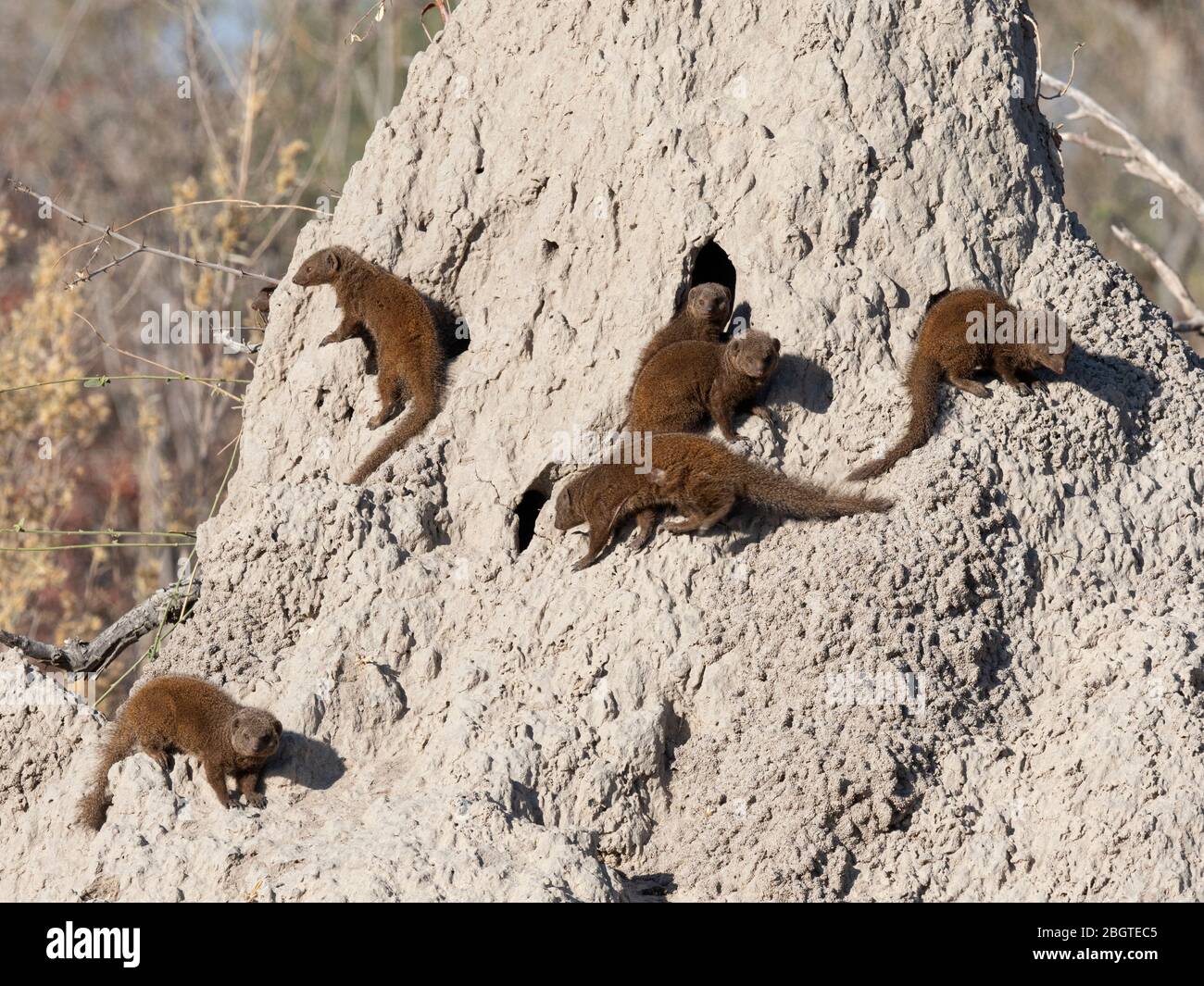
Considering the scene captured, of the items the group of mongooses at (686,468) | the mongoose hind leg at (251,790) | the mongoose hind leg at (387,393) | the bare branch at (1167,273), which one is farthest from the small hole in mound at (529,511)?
the bare branch at (1167,273)

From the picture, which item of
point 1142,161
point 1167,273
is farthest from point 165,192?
point 1167,273

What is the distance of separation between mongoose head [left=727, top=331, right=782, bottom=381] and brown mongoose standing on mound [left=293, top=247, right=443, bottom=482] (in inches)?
48.6

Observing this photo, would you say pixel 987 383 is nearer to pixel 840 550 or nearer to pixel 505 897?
pixel 840 550

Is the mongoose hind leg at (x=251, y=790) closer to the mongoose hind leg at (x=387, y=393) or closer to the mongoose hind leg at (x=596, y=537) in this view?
the mongoose hind leg at (x=596, y=537)

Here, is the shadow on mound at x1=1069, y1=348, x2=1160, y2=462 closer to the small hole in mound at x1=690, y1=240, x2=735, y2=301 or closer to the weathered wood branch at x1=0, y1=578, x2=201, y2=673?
the small hole in mound at x1=690, y1=240, x2=735, y2=301

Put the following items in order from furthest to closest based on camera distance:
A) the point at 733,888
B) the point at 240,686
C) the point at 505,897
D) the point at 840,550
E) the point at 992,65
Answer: the point at 992,65 < the point at 240,686 < the point at 840,550 < the point at 733,888 < the point at 505,897

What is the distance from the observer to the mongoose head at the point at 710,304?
212 inches

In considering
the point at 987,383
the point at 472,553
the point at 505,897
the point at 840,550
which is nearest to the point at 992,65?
the point at 987,383

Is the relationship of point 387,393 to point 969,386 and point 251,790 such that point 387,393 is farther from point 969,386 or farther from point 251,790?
point 969,386

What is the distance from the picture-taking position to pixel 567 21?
5941 millimetres

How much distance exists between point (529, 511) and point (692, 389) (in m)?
0.80

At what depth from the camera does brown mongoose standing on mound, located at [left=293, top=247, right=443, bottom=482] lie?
18.7 feet

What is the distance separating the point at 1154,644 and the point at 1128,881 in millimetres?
794

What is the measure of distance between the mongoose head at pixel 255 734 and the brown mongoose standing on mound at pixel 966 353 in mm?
2098
